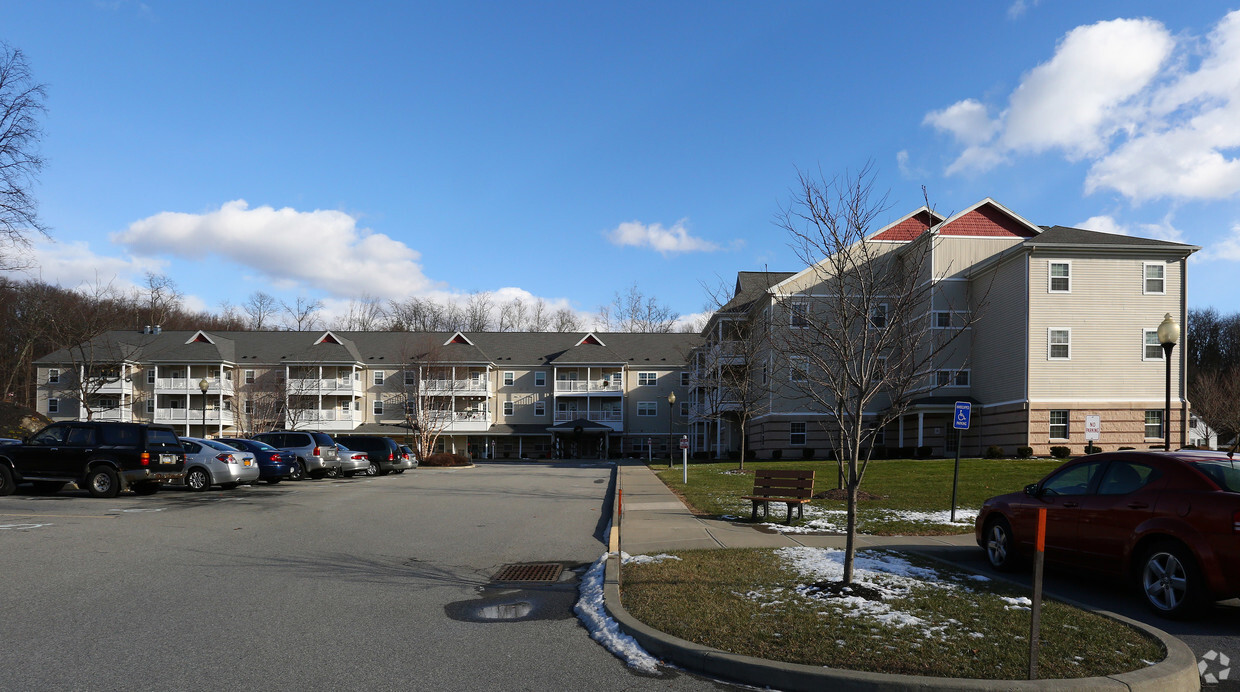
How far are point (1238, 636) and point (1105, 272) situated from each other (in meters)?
32.7

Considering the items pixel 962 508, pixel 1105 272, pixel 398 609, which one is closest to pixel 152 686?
pixel 398 609

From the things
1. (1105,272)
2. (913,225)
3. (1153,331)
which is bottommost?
(1153,331)

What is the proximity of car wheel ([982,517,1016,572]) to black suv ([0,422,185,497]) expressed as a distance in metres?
18.2

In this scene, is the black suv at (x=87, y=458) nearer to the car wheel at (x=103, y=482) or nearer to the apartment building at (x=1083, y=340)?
the car wheel at (x=103, y=482)

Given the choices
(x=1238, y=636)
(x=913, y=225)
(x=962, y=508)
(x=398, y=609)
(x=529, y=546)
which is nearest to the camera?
(x=1238, y=636)

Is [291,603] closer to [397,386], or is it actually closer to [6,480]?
[6,480]

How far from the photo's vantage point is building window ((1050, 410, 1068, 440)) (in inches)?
1346

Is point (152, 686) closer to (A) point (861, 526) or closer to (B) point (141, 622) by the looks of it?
(B) point (141, 622)

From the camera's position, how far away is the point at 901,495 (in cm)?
1833

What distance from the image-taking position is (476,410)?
63.8m

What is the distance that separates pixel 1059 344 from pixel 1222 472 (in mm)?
30212

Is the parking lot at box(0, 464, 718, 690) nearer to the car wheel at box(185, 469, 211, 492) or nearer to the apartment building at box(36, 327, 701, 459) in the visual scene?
the car wheel at box(185, 469, 211, 492)

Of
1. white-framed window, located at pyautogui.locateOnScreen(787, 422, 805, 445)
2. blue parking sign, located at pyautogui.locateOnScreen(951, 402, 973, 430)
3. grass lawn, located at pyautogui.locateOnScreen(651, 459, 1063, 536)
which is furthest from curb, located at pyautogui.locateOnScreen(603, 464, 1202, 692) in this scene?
white-framed window, located at pyautogui.locateOnScreen(787, 422, 805, 445)

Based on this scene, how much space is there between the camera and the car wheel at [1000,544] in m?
9.57
